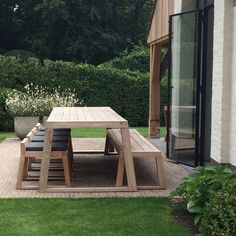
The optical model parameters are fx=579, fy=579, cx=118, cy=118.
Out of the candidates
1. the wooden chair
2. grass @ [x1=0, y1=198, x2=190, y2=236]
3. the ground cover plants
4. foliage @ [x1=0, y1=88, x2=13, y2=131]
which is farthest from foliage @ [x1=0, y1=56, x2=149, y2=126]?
the ground cover plants

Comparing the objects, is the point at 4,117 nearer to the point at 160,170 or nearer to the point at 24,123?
the point at 24,123

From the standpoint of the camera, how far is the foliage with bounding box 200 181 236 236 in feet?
15.5

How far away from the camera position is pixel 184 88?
9648 mm

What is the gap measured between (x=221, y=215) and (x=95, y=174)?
4.77 metres

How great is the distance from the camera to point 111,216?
639cm

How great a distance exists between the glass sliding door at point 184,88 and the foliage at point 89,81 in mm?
10138

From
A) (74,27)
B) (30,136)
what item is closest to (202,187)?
(30,136)

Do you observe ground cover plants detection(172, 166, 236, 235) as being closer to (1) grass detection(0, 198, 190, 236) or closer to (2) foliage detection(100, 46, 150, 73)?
(1) grass detection(0, 198, 190, 236)

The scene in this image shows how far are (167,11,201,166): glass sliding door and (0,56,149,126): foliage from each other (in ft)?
33.3

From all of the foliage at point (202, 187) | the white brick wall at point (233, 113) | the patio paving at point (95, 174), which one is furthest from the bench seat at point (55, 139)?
the foliage at point (202, 187)

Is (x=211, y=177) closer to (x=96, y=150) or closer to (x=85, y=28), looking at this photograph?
(x=96, y=150)

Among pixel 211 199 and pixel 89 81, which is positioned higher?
pixel 89 81

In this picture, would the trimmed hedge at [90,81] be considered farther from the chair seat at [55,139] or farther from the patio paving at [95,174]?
the chair seat at [55,139]

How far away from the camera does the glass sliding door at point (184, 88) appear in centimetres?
927
